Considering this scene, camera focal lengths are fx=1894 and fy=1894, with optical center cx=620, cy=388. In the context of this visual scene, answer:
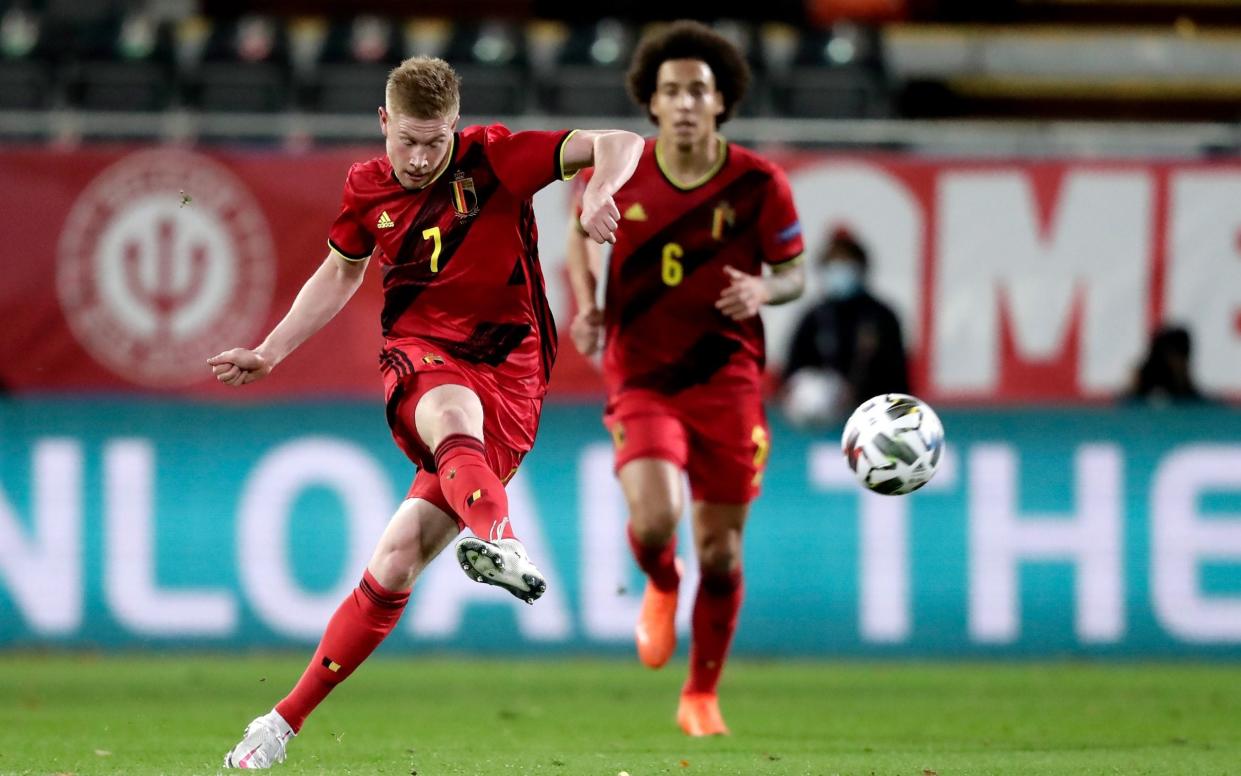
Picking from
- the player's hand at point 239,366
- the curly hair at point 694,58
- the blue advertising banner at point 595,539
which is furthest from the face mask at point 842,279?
the player's hand at point 239,366

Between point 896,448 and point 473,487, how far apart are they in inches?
70.1

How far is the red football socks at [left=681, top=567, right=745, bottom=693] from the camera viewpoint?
758 centimetres

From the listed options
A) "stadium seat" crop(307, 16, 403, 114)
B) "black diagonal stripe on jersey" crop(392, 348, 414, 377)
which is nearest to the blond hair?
"black diagonal stripe on jersey" crop(392, 348, 414, 377)

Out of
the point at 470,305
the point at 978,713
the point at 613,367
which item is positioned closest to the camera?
the point at 470,305

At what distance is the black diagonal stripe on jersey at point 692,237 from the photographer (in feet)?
24.7

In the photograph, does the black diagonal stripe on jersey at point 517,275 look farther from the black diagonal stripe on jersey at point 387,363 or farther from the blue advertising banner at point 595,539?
the blue advertising banner at point 595,539

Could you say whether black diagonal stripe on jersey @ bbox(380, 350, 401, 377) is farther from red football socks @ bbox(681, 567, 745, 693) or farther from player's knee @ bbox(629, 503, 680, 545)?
red football socks @ bbox(681, 567, 745, 693)

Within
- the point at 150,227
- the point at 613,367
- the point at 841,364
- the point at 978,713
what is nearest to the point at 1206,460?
the point at 841,364

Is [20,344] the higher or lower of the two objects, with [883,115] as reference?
lower

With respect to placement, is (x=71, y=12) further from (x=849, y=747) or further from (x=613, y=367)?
(x=849, y=747)

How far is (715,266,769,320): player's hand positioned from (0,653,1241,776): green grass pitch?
163 cm

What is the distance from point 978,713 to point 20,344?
7477 mm

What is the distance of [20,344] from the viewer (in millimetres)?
12922

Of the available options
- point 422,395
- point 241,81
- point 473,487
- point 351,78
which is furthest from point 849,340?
point 473,487
